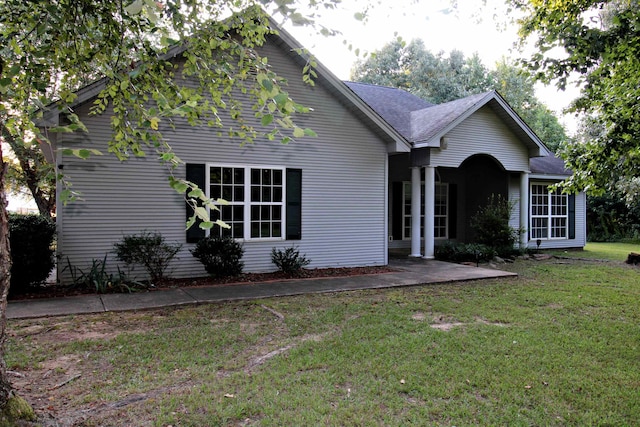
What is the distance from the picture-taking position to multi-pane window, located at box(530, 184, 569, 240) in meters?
15.7

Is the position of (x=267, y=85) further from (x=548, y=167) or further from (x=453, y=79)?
(x=453, y=79)

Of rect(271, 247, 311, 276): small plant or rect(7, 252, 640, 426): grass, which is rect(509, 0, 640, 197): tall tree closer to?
rect(7, 252, 640, 426): grass

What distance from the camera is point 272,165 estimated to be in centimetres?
988

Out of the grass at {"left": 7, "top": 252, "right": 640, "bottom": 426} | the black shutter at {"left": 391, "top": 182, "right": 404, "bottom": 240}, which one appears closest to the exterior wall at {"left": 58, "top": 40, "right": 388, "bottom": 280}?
the grass at {"left": 7, "top": 252, "right": 640, "bottom": 426}

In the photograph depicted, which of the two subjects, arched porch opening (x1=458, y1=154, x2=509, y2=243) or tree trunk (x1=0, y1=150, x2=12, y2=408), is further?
arched porch opening (x1=458, y1=154, x2=509, y2=243)

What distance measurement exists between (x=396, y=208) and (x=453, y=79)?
782 inches

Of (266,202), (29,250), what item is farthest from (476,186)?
(29,250)

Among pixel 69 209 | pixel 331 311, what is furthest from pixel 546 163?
pixel 69 209

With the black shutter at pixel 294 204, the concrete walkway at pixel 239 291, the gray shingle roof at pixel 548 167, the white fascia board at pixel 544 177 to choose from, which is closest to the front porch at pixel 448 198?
the white fascia board at pixel 544 177

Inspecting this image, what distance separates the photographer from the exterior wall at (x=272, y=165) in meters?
8.27

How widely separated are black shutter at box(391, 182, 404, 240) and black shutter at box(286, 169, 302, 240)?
5354 millimetres

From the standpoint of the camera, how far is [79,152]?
2.56 metres

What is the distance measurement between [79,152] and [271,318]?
4.22 meters

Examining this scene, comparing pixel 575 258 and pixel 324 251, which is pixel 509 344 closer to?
pixel 324 251
